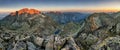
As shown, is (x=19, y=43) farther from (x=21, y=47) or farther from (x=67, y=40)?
(x=67, y=40)

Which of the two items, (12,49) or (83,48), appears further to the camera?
(83,48)

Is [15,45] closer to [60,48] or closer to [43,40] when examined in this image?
[43,40]

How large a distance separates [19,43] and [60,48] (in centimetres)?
2716

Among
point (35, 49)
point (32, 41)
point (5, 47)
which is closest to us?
point (35, 49)

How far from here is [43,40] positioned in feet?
593

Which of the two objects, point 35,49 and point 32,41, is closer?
point 35,49

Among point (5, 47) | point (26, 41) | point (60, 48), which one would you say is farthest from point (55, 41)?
point (5, 47)

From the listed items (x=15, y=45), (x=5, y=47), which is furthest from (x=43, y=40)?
(x=5, y=47)

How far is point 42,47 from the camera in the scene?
178 metres

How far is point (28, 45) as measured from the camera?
7003 inches

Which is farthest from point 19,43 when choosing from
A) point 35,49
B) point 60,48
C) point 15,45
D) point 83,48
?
point 83,48

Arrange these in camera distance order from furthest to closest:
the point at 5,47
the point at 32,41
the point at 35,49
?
the point at 5,47
the point at 32,41
the point at 35,49

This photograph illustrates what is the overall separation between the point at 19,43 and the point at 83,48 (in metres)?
46.0

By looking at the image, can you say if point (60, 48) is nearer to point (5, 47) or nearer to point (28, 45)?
point (28, 45)
